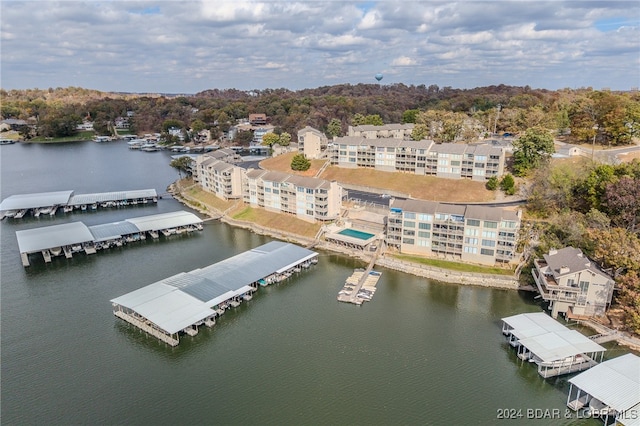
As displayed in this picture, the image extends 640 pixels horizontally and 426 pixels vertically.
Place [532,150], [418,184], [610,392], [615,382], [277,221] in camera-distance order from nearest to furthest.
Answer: [610,392]
[615,382]
[532,150]
[277,221]
[418,184]

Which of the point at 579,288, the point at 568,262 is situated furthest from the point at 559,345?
the point at 568,262

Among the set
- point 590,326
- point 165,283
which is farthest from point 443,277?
point 165,283

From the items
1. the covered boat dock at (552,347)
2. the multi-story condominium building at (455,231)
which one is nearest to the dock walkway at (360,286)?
Answer: the multi-story condominium building at (455,231)

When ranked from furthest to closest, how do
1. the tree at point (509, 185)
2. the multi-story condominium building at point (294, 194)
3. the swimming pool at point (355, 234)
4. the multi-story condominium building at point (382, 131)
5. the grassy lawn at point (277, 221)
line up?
the multi-story condominium building at point (382, 131) < the tree at point (509, 185) < the multi-story condominium building at point (294, 194) < the grassy lawn at point (277, 221) < the swimming pool at point (355, 234)

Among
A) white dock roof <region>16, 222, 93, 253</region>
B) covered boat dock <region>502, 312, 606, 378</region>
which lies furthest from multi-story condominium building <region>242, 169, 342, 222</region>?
covered boat dock <region>502, 312, 606, 378</region>

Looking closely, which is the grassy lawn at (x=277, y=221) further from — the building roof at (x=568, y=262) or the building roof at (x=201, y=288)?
the building roof at (x=568, y=262)

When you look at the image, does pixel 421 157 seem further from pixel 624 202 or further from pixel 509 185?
pixel 624 202

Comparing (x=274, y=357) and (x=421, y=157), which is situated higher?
(x=421, y=157)
